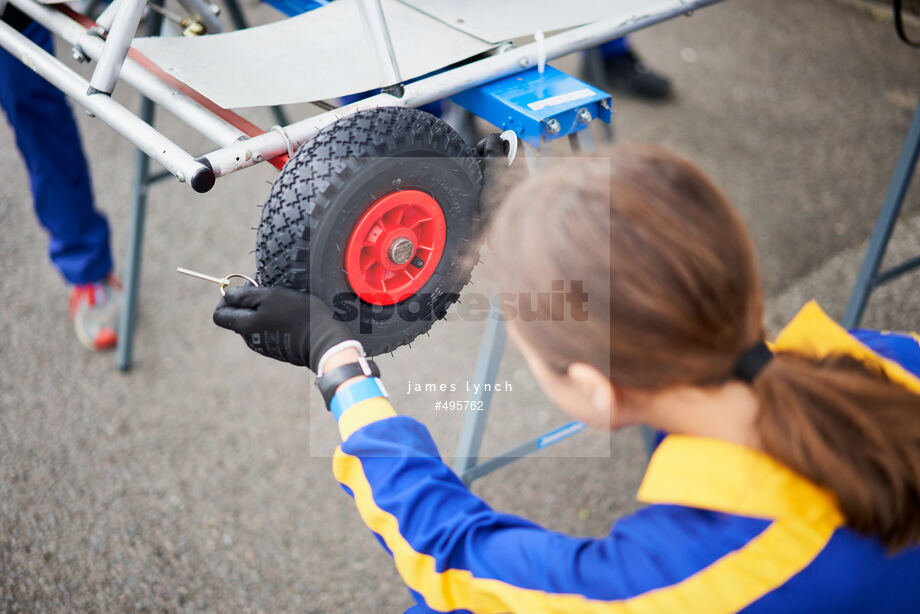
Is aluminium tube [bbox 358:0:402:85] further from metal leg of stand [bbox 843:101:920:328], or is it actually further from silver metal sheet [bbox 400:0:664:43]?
metal leg of stand [bbox 843:101:920:328]

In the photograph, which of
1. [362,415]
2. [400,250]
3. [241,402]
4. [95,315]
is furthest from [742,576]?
[95,315]

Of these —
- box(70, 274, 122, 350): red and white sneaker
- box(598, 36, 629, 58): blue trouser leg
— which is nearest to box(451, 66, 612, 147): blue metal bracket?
box(70, 274, 122, 350): red and white sneaker

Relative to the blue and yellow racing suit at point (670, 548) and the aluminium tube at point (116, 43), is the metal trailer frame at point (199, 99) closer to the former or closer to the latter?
the aluminium tube at point (116, 43)

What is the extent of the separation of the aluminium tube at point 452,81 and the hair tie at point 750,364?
0.56m

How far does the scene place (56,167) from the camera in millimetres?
1939

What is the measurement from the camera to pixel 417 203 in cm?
95

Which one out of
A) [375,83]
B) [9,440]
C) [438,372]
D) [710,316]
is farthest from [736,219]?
[9,440]

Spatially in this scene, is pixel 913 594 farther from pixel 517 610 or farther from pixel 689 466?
pixel 517 610

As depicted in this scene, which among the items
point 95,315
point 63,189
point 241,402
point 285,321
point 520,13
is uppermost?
point 520,13

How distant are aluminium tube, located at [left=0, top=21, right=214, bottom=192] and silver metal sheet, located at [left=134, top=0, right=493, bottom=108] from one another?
12 cm

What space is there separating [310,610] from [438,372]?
32.6 inches

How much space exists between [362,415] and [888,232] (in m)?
1.66

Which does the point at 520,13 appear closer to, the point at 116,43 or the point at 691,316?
the point at 116,43

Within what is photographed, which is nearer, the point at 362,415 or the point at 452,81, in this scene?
the point at 362,415
